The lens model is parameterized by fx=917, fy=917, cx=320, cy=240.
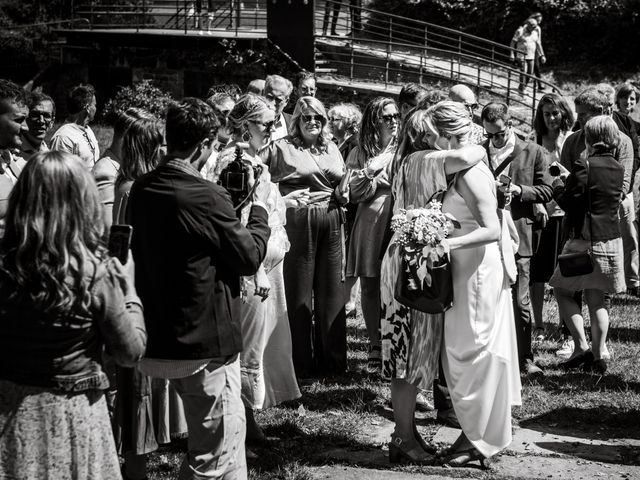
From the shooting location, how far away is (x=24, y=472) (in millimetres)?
3283

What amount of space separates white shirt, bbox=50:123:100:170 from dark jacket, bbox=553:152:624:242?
12.4ft

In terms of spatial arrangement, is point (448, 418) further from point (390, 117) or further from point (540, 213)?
point (390, 117)

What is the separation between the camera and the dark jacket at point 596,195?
7.05 m

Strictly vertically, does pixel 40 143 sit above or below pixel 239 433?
above

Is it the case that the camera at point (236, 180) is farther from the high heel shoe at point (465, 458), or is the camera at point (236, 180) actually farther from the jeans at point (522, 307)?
the jeans at point (522, 307)

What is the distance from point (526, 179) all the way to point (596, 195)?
1.79 feet

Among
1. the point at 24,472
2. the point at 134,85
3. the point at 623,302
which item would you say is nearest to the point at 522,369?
the point at 623,302

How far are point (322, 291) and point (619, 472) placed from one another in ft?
9.04

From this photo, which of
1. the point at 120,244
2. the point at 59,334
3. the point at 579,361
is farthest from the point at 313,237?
the point at 59,334

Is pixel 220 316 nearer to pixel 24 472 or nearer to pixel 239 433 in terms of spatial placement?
pixel 239 433

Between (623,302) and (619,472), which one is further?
(623,302)

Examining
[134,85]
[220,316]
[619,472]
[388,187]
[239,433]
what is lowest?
[619,472]

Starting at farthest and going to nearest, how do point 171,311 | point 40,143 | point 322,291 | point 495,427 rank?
point 322,291 < point 40,143 < point 495,427 < point 171,311

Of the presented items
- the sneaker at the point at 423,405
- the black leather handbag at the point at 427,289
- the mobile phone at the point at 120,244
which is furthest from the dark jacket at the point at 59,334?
the sneaker at the point at 423,405
